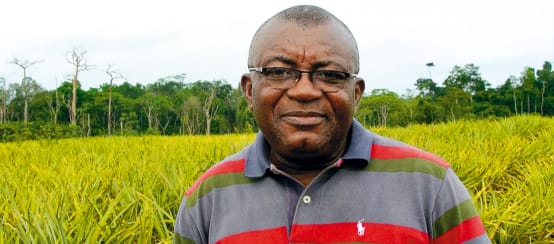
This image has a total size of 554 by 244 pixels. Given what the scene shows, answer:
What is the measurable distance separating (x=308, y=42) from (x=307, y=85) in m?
0.09

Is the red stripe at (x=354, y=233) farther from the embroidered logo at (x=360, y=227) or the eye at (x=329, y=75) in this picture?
the eye at (x=329, y=75)

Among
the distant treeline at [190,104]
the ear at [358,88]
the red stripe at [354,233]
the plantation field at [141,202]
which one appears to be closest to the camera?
the red stripe at [354,233]

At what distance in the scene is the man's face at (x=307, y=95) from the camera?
1166 mm

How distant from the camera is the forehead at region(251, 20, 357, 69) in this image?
1.17 meters

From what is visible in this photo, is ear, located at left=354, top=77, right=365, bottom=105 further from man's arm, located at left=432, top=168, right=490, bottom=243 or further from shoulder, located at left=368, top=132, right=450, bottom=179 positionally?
man's arm, located at left=432, top=168, right=490, bottom=243

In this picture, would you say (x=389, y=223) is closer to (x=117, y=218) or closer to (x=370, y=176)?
(x=370, y=176)

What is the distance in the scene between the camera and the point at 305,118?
46.1 inches

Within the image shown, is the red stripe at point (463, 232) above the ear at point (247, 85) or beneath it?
beneath

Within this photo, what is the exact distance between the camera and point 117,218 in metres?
2.24

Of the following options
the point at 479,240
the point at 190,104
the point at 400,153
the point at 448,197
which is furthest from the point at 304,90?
the point at 190,104

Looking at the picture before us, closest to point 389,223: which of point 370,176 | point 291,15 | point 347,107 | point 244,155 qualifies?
point 370,176

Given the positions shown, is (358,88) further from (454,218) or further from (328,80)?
(454,218)

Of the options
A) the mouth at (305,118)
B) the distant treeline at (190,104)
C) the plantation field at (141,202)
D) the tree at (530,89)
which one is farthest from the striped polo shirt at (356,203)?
the tree at (530,89)

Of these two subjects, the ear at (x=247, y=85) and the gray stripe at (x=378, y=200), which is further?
the ear at (x=247, y=85)
